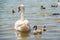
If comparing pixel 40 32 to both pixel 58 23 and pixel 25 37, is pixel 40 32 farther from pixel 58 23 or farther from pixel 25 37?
pixel 58 23

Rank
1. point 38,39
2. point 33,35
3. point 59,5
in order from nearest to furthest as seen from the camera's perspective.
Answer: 1. point 38,39
2. point 33,35
3. point 59,5

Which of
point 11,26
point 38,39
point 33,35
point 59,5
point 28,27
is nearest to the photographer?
point 38,39

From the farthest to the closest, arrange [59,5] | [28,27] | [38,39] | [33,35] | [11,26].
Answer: [59,5]
[11,26]
[28,27]
[33,35]
[38,39]

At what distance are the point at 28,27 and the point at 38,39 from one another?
259 centimetres

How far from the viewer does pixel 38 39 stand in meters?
15.1

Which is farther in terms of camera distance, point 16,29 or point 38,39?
point 16,29

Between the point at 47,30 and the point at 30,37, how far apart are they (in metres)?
2.28

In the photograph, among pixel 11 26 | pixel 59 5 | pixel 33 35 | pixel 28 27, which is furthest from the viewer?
pixel 59 5

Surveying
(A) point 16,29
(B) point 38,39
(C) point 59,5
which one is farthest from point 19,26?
(C) point 59,5

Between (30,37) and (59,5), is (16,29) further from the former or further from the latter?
(59,5)

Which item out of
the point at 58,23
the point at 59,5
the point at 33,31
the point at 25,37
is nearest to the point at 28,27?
the point at 33,31

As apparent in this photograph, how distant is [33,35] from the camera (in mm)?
16359

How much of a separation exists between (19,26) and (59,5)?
17.4m

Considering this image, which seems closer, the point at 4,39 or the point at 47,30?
the point at 4,39
